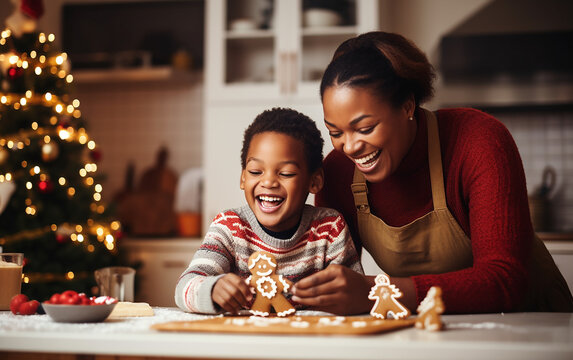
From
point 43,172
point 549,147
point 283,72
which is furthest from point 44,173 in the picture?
point 549,147

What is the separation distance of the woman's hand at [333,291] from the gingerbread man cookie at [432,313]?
0.15 meters

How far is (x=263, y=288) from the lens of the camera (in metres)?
0.98

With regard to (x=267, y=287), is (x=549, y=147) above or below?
above

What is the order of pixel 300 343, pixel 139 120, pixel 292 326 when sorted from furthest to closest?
pixel 139 120 < pixel 292 326 < pixel 300 343

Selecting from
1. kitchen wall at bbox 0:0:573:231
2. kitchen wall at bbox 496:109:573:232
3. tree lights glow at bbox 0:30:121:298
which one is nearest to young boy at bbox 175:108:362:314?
tree lights glow at bbox 0:30:121:298

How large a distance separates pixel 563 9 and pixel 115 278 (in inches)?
102

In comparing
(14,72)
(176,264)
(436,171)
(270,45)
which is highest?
(270,45)

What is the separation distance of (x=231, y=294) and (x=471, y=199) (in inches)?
21.7

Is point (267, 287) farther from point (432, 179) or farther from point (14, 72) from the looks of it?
point (14, 72)

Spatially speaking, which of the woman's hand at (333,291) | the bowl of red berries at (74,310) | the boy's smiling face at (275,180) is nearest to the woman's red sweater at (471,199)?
the woman's hand at (333,291)

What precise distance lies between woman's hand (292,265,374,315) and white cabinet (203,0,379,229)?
85.5 inches

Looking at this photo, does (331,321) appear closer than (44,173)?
Yes

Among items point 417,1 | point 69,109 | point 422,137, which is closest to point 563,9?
point 417,1

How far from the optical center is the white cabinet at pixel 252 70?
316 centimetres
